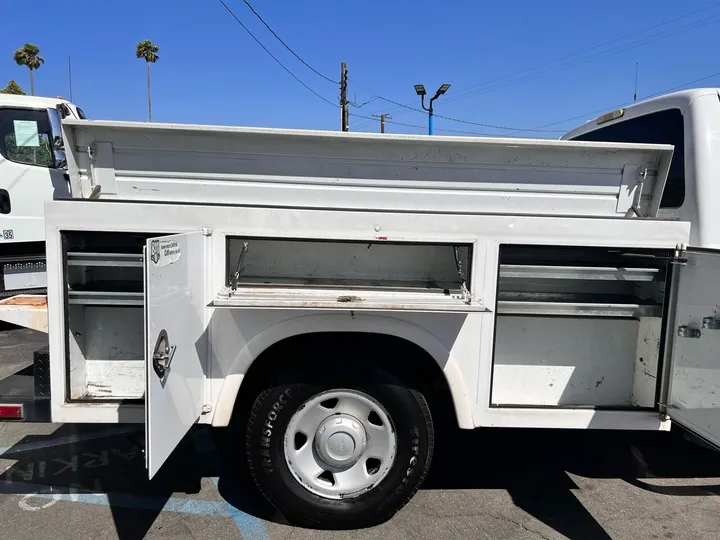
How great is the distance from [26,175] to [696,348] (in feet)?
24.3

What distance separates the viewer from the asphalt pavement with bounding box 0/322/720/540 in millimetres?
2711

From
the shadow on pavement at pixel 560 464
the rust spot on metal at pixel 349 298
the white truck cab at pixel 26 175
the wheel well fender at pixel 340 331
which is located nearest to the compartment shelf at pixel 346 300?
the rust spot on metal at pixel 349 298

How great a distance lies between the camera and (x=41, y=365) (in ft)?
8.25

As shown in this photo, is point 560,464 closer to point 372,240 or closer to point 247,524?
point 247,524

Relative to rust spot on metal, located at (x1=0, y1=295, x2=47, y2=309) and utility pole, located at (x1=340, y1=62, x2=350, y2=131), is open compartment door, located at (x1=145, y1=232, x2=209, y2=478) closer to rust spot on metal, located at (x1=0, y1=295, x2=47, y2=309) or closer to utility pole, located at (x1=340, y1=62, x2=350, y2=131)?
rust spot on metal, located at (x1=0, y1=295, x2=47, y2=309)

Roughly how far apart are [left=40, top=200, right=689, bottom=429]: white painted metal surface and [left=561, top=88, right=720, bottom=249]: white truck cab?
51cm

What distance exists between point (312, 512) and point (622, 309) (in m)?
1.87

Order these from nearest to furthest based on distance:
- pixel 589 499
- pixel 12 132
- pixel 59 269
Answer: pixel 59 269, pixel 589 499, pixel 12 132

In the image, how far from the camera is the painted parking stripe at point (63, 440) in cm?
358

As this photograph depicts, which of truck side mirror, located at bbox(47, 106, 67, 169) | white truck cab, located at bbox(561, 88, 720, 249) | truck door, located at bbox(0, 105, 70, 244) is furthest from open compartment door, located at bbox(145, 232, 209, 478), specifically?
truck door, located at bbox(0, 105, 70, 244)

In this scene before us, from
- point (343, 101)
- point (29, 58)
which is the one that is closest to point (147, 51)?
point (29, 58)

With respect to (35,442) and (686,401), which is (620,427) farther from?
(35,442)

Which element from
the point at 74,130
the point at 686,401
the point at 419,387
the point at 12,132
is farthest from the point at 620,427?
the point at 12,132

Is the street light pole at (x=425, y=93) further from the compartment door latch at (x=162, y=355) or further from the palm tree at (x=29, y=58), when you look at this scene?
the palm tree at (x=29, y=58)
